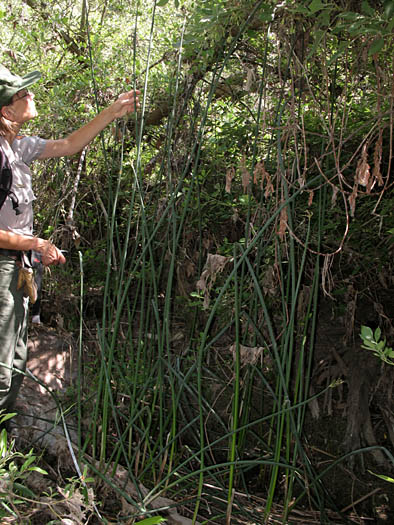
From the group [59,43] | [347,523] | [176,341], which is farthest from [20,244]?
[59,43]

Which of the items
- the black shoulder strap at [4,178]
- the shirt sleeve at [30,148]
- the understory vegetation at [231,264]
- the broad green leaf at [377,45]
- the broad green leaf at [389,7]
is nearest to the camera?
the broad green leaf at [389,7]

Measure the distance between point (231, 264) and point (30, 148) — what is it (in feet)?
2.86

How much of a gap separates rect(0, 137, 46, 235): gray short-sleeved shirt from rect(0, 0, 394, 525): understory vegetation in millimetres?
265

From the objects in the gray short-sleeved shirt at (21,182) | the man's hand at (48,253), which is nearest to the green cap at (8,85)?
the gray short-sleeved shirt at (21,182)

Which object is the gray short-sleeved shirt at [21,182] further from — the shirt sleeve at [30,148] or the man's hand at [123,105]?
the man's hand at [123,105]

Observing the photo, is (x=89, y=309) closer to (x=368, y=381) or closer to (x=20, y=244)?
(x=20, y=244)

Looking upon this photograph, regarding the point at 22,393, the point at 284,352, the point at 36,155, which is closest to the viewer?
the point at 284,352

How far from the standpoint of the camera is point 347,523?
1578 millimetres

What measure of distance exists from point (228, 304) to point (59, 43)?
1.72 m

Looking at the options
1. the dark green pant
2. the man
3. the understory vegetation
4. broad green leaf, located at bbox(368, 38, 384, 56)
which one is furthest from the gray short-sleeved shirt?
broad green leaf, located at bbox(368, 38, 384, 56)

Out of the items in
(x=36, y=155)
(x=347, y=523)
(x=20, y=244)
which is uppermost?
(x=36, y=155)

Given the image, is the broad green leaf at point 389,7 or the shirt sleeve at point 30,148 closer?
the broad green leaf at point 389,7

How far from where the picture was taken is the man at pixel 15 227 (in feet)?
5.04

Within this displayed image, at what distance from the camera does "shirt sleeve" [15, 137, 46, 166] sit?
5.54 ft
